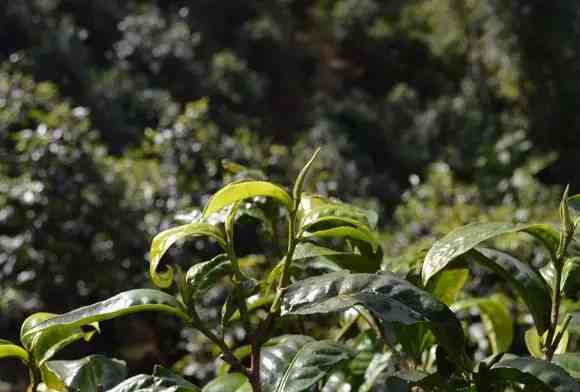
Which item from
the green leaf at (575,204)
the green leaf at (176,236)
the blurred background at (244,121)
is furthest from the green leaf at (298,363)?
the blurred background at (244,121)

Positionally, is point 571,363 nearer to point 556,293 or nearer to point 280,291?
point 556,293

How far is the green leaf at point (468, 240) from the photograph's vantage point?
0.66m

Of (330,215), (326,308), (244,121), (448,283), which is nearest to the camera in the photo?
(326,308)

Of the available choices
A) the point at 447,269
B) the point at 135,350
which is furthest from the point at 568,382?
the point at 135,350

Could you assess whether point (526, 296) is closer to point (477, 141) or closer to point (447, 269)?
point (447, 269)

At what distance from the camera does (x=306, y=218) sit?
0.71 m

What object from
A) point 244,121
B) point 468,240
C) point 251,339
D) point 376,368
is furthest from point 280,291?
point 244,121

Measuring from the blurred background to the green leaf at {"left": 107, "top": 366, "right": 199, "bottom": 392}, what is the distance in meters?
1.96

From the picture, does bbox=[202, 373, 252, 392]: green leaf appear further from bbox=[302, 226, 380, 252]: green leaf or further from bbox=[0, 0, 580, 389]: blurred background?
bbox=[0, 0, 580, 389]: blurred background

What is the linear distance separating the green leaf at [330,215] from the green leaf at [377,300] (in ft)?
0.22

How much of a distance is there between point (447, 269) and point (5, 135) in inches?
147

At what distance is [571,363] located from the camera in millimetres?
721

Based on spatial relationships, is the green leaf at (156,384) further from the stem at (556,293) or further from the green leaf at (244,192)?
the stem at (556,293)

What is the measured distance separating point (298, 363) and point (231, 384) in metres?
0.14
